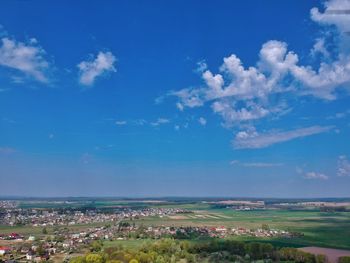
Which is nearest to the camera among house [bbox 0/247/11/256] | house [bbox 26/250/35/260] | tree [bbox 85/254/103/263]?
tree [bbox 85/254/103/263]

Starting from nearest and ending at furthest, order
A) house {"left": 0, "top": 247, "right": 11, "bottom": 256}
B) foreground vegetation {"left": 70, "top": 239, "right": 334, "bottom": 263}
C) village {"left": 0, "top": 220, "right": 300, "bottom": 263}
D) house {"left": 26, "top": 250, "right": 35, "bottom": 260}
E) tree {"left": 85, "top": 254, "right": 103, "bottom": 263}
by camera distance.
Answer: tree {"left": 85, "top": 254, "right": 103, "bottom": 263} < foreground vegetation {"left": 70, "top": 239, "right": 334, "bottom": 263} < house {"left": 26, "top": 250, "right": 35, "bottom": 260} < house {"left": 0, "top": 247, "right": 11, "bottom": 256} < village {"left": 0, "top": 220, "right": 300, "bottom": 263}

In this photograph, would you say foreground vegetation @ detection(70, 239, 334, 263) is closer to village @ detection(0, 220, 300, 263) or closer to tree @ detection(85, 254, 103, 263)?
tree @ detection(85, 254, 103, 263)

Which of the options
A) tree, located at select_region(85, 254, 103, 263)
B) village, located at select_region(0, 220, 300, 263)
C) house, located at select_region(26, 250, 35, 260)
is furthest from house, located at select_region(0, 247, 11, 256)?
tree, located at select_region(85, 254, 103, 263)

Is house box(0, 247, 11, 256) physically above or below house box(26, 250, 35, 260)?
above

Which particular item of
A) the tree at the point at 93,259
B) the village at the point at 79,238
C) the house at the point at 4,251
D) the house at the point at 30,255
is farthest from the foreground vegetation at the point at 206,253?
the house at the point at 4,251

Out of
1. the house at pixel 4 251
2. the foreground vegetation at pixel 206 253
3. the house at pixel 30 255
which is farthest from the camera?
the house at pixel 4 251

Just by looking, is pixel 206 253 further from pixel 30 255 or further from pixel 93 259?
pixel 30 255

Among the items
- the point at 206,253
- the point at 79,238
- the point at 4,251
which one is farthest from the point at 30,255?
the point at 206,253

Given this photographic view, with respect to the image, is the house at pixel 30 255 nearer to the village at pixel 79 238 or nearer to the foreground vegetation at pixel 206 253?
the village at pixel 79 238

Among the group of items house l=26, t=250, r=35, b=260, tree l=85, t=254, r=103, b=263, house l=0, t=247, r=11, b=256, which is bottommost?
house l=26, t=250, r=35, b=260

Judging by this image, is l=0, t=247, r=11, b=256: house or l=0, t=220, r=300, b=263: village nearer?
l=0, t=247, r=11, b=256: house

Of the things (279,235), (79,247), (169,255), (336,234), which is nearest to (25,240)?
(79,247)
